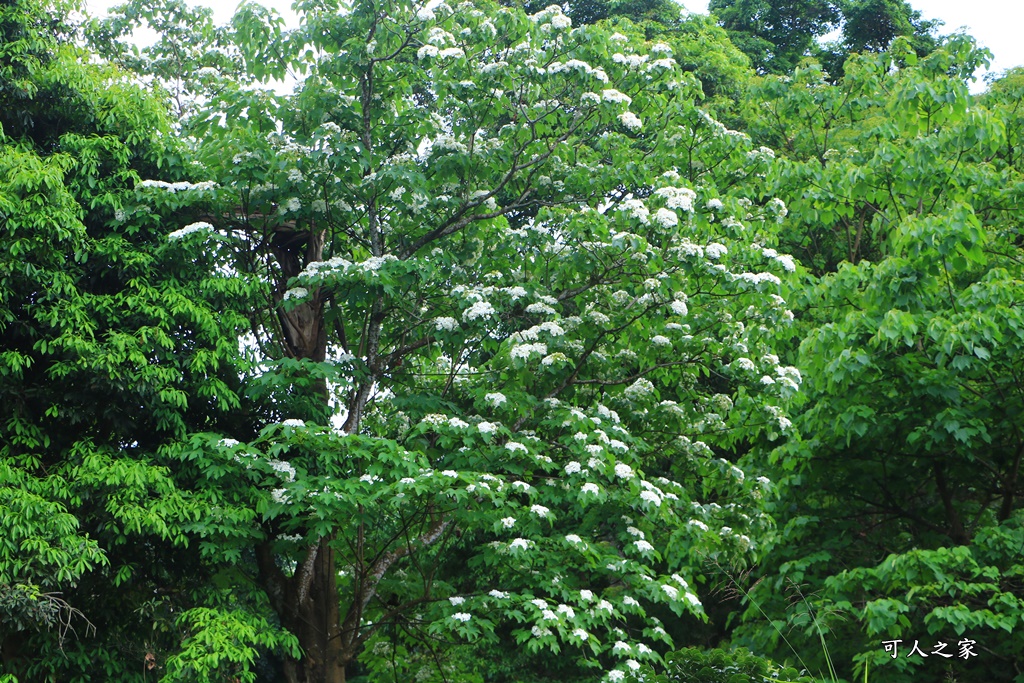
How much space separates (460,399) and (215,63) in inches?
199

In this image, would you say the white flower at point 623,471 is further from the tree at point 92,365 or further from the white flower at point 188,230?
the white flower at point 188,230

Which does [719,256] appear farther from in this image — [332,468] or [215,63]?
[215,63]

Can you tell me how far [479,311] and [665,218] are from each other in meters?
1.74

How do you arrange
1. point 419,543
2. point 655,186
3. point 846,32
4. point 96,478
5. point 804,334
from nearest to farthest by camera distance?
point 96,478 → point 419,543 → point 655,186 → point 804,334 → point 846,32

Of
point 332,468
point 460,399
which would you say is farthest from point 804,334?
point 332,468

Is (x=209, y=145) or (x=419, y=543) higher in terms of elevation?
(x=209, y=145)

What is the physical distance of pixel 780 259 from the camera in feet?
30.8

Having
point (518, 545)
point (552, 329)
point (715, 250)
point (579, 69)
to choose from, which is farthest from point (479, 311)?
point (579, 69)

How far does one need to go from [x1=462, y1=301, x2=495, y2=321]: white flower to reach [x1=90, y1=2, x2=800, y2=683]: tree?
23mm

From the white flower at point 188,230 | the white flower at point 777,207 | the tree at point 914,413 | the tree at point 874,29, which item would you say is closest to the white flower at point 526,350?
the tree at point 914,413

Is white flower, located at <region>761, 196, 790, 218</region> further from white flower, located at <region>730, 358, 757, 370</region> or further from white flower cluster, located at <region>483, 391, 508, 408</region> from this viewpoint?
white flower cluster, located at <region>483, 391, 508, 408</region>

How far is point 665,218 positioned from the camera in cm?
871

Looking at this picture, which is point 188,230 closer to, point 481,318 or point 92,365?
point 92,365

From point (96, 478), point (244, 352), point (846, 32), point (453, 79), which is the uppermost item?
point (846, 32)
